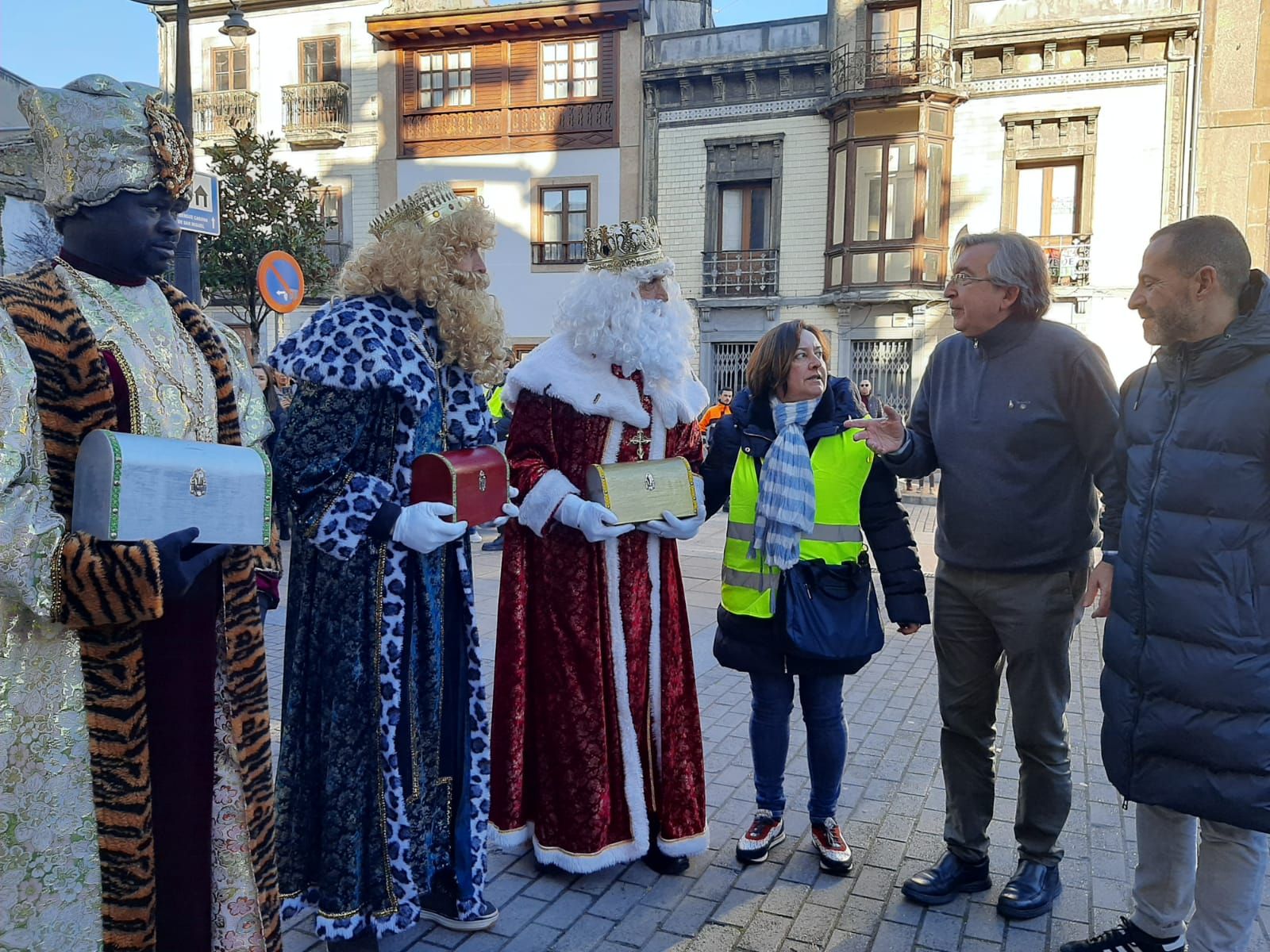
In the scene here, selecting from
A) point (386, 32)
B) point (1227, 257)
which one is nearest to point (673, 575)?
point (1227, 257)

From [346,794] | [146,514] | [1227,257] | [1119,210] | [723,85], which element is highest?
[723,85]

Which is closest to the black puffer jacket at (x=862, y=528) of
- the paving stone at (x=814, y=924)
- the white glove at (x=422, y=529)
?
the paving stone at (x=814, y=924)

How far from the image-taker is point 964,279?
10.3 feet

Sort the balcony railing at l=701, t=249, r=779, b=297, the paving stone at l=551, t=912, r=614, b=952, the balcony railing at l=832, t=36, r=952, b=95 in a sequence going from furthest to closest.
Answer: the balcony railing at l=701, t=249, r=779, b=297 → the balcony railing at l=832, t=36, r=952, b=95 → the paving stone at l=551, t=912, r=614, b=952

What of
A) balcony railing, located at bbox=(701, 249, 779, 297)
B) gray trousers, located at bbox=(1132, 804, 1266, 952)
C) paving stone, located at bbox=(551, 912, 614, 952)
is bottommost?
paving stone, located at bbox=(551, 912, 614, 952)

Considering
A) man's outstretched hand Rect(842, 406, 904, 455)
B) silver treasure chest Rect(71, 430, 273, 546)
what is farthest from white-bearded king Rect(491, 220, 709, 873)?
silver treasure chest Rect(71, 430, 273, 546)

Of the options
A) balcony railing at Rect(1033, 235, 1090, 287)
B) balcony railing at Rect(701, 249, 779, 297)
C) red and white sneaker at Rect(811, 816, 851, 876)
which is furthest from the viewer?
balcony railing at Rect(701, 249, 779, 297)

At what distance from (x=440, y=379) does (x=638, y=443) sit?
83 centimetres

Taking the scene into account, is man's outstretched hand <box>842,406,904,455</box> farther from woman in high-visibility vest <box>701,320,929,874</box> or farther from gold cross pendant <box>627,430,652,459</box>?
gold cross pendant <box>627,430,652,459</box>

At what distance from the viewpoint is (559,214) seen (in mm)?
21438

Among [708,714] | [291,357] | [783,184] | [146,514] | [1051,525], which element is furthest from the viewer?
[783,184]

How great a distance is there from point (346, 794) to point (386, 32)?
22.4 m

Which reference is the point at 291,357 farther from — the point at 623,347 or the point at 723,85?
the point at 723,85

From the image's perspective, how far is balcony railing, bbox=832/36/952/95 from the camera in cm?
1841
